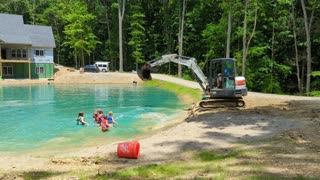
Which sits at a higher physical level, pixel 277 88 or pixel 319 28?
pixel 319 28

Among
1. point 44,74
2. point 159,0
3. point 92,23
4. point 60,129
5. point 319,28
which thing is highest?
point 159,0

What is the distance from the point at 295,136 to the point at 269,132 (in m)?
1.50

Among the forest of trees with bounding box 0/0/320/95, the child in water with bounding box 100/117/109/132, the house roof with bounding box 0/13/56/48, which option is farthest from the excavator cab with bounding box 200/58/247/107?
the house roof with bounding box 0/13/56/48

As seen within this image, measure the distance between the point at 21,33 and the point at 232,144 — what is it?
51.6 meters

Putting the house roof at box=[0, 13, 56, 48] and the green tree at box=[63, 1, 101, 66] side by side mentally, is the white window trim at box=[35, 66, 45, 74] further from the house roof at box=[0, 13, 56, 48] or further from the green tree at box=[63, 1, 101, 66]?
the green tree at box=[63, 1, 101, 66]

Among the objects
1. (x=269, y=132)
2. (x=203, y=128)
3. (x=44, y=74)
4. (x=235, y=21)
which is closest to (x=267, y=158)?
(x=269, y=132)

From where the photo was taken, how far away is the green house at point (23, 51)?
177ft

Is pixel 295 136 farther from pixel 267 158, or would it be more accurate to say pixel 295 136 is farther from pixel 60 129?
pixel 60 129

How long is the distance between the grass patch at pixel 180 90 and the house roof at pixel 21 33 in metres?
21.2

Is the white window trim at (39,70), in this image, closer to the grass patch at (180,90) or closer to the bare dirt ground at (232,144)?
the grass patch at (180,90)

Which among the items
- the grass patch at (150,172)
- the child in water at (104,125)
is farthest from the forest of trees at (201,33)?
the grass patch at (150,172)

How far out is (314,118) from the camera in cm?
1627

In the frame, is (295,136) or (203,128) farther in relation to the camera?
(203,128)

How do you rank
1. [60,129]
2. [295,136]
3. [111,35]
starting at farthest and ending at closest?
[111,35] < [60,129] < [295,136]
